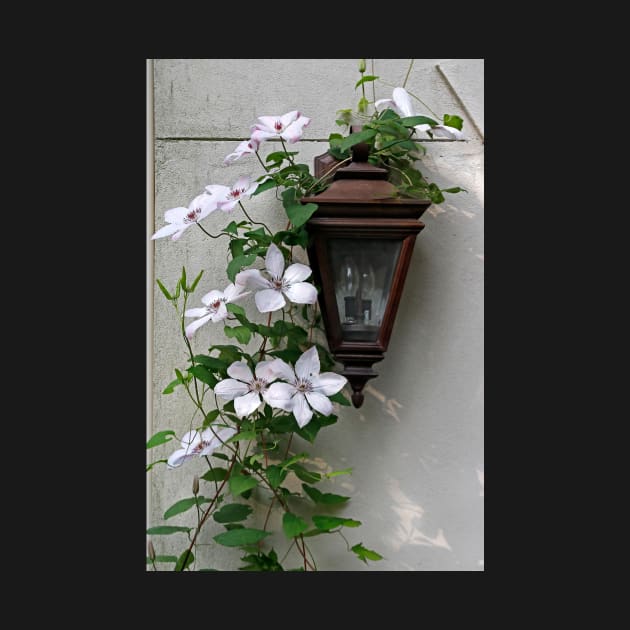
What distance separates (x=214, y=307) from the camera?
200 cm

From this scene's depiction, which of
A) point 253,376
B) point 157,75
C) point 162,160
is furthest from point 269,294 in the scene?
point 157,75

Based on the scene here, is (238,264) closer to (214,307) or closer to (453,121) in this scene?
(214,307)

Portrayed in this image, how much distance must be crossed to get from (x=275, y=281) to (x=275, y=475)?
1.66ft

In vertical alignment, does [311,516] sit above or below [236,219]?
below

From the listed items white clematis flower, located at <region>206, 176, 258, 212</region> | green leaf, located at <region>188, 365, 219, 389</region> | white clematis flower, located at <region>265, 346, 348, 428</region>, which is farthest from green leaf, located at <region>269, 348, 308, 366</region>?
white clematis flower, located at <region>206, 176, 258, 212</region>

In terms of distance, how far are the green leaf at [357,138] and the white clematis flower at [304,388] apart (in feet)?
1.74

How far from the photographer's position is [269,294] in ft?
6.38

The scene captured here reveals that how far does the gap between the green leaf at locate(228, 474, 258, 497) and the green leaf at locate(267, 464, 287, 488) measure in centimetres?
4

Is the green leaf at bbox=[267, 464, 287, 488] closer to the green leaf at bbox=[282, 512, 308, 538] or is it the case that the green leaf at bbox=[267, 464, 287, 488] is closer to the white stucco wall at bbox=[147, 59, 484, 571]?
the green leaf at bbox=[282, 512, 308, 538]

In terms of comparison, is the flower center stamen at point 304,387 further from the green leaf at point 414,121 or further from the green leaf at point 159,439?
the green leaf at point 414,121

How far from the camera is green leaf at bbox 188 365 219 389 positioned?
78.4 inches

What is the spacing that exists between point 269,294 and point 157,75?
79cm

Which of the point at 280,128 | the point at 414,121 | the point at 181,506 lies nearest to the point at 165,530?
the point at 181,506
